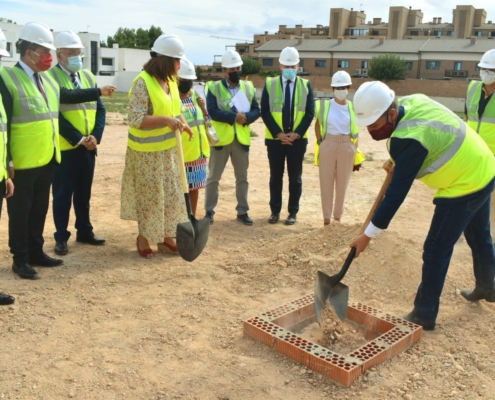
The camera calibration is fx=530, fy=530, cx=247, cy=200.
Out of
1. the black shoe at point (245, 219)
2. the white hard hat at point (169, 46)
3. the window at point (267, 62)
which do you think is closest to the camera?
the white hard hat at point (169, 46)

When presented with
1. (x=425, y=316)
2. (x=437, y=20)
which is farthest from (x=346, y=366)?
(x=437, y=20)

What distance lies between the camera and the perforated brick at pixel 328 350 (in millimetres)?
3301

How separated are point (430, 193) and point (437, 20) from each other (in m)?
74.3

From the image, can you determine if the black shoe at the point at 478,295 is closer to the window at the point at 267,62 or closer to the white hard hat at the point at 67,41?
the white hard hat at the point at 67,41

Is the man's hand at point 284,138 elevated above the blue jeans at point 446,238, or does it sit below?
above

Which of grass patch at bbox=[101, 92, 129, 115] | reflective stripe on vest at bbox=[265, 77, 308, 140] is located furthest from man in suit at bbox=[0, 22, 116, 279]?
grass patch at bbox=[101, 92, 129, 115]

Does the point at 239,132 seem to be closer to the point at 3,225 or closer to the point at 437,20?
the point at 3,225

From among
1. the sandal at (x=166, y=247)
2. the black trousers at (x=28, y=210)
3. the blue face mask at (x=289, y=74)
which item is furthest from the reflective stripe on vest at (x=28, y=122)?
the blue face mask at (x=289, y=74)

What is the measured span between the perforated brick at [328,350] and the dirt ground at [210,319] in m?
0.07

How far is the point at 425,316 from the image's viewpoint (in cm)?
396

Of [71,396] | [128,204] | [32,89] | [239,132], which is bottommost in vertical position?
[71,396]

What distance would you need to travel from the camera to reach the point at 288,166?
270 inches

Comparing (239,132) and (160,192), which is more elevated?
(239,132)

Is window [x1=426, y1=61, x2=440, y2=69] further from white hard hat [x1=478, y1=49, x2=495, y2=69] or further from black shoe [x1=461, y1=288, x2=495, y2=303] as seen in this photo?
black shoe [x1=461, y1=288, x2=495, y2=303]
